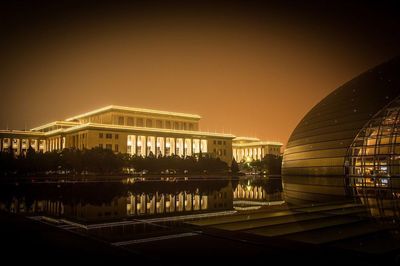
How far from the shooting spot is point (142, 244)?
9094 mm

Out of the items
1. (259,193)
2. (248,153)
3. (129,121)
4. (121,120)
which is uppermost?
(121,120)

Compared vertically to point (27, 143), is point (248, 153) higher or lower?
lower

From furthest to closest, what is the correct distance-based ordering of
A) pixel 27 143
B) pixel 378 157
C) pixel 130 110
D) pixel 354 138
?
1. pixel 27 143
2. pixel 130 110
3. pixel 354 138
4. pixel 378 157

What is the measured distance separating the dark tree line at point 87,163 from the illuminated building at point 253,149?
68624 mm

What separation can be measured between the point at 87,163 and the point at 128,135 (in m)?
33.3

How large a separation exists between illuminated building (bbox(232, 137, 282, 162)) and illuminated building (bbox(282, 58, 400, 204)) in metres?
107

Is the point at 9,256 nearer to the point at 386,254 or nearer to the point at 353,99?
the point at 386,254

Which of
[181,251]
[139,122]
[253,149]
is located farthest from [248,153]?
[181,251]

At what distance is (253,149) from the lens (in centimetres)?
15312

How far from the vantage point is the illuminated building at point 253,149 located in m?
150

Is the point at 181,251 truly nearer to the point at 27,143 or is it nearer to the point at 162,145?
the point at 162,145

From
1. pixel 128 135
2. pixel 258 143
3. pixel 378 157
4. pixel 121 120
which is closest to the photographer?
pixel 378 157

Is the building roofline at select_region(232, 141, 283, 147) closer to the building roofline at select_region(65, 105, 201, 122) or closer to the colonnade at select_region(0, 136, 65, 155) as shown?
the building roofline at select_region(65, 105, 201, 122)

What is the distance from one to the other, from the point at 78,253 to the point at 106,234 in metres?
2.47
